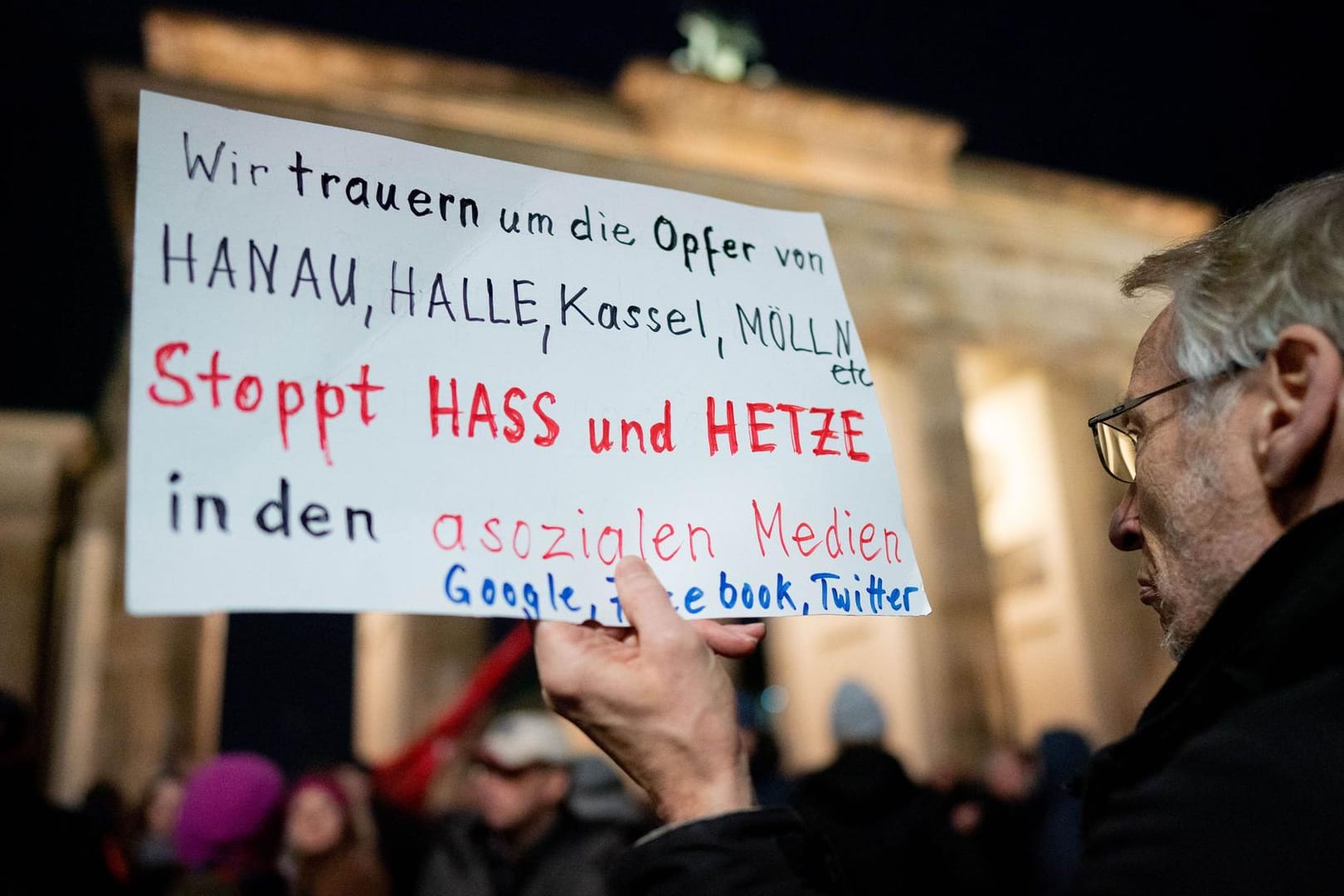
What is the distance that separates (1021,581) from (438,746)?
12179mm

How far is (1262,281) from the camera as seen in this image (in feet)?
4.77

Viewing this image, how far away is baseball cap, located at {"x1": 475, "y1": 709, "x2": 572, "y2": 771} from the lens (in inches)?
167

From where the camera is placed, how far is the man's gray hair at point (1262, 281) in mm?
1386

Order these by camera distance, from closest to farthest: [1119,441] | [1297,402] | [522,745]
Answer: [1297,402], [1119,441], [522,745]

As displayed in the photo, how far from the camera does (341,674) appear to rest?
20.1m

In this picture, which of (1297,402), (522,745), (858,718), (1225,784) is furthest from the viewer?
(858,718)

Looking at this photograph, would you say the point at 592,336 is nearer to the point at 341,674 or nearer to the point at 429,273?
the point at 429,273

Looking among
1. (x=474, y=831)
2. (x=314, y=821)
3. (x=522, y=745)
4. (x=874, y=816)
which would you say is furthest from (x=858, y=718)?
(x=314, y=821)

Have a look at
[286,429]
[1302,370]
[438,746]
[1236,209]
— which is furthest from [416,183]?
[438,746]

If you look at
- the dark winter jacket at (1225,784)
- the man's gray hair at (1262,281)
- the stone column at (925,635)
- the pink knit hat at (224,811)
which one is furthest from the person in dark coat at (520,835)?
the stone column at (925,635)

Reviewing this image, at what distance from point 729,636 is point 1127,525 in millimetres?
642

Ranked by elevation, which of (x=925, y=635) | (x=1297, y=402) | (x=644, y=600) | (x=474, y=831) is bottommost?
(x=474, y=831)

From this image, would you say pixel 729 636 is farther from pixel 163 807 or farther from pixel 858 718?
pixel 163 807

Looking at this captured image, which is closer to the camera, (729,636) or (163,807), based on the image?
(729,636)
